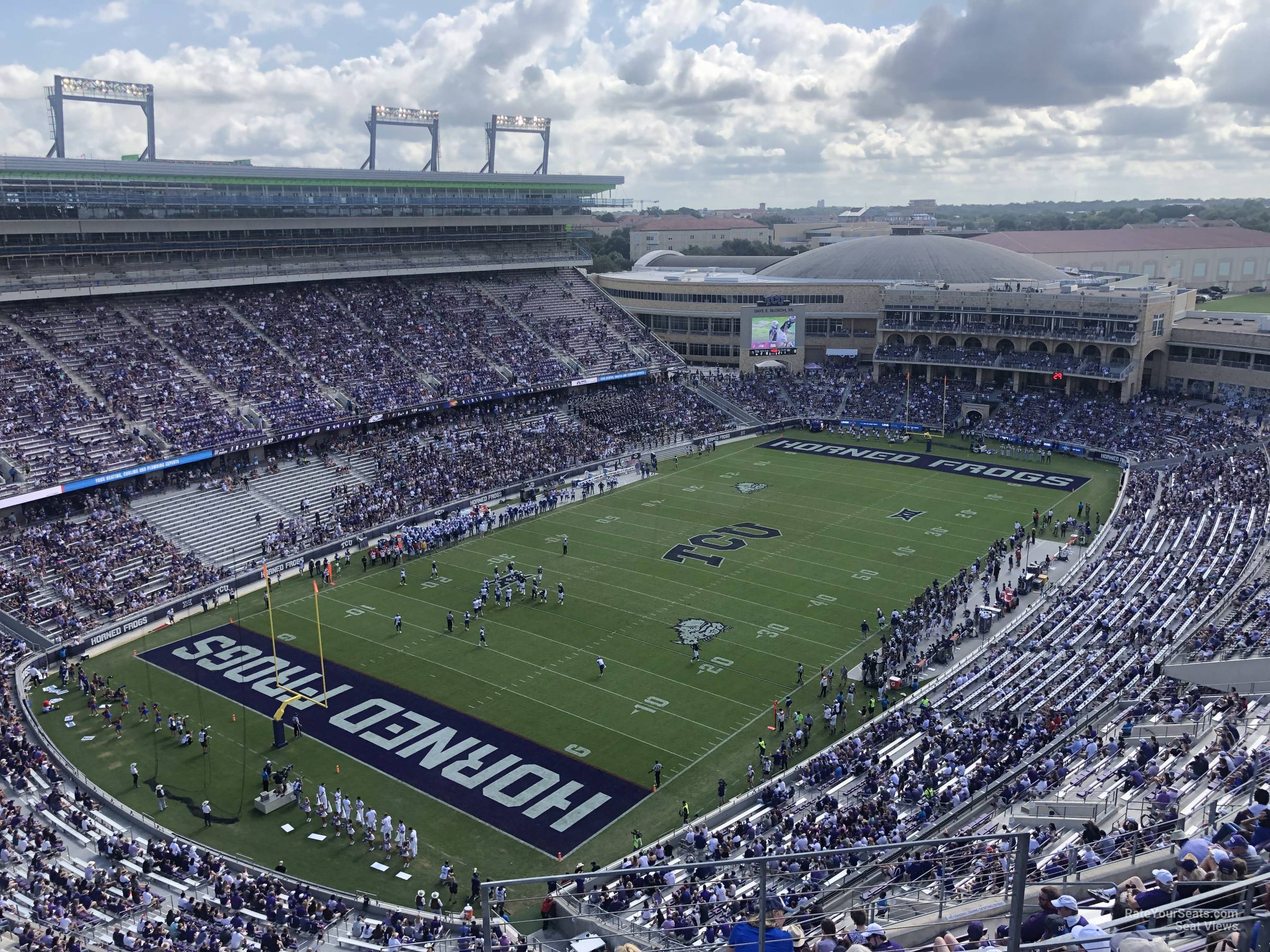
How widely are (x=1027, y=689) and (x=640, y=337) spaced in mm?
46690

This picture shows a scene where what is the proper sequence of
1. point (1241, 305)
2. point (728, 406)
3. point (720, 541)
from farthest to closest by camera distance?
point (1241, 305), point (728, 406), point (720, 541)

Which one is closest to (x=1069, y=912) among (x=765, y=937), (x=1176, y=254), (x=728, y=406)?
(x=765, y=937)

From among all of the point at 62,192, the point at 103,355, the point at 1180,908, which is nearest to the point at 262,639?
the point at 103,355

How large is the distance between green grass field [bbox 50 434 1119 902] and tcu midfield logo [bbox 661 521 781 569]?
47 cm

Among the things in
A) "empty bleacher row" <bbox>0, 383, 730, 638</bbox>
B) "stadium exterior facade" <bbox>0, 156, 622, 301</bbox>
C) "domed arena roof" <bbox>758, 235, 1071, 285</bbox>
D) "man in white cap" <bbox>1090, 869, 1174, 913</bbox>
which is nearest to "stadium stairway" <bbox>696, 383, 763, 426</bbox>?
"empty bleacher row" <bbox>0, 383, 730, 638</bbox>

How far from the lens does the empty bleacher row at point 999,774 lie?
16.0 m

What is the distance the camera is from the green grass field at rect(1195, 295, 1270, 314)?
83.1 m

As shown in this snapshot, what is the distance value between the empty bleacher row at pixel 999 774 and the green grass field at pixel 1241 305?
195 feet

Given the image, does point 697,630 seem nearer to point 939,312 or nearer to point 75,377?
point 75,377

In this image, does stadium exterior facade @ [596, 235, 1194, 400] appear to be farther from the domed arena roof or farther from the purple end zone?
the purple end zone

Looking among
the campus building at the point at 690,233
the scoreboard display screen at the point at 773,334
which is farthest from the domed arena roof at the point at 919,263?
the campus building at the point at 690,233

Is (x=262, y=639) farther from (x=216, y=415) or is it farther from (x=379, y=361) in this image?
(x=379, y=361)

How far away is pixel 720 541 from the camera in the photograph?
4181 cm

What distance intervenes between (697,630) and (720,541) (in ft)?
30.6
